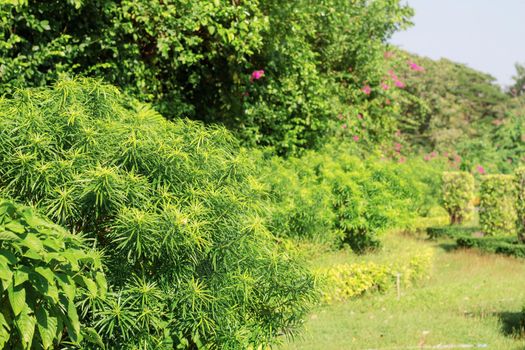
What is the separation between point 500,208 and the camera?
15.7 meters

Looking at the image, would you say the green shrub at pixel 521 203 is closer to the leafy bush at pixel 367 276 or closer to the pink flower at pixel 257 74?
the leafy bush at pixel 367 276

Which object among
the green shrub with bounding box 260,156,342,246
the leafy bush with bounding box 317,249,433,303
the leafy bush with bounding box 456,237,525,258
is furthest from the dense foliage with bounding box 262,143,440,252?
the leafy bush with bounding box 456,237,525,258

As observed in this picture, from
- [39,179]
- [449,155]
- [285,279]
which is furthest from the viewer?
[449,155]

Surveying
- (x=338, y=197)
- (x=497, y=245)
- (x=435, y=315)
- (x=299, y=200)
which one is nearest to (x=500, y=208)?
(x=497, y=245)

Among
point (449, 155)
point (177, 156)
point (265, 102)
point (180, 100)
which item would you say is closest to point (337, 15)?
point (265, 102)

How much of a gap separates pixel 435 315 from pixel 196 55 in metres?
4.60

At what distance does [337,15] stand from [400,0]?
4986 mm

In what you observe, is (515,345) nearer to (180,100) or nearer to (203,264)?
(203,264)

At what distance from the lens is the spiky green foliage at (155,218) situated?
173 inches

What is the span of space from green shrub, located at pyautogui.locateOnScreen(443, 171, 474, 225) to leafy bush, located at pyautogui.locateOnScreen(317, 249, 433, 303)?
8.33 metres

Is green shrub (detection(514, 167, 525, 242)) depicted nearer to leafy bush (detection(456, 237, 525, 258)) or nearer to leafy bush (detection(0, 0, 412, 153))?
leafy bush (detection(456, 237, 525, 258))

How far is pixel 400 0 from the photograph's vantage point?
16.6 meters

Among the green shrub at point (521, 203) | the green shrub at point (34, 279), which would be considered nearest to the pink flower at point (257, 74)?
the green shrub at point (521, 203)

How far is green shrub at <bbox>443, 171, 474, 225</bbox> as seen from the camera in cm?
1877
